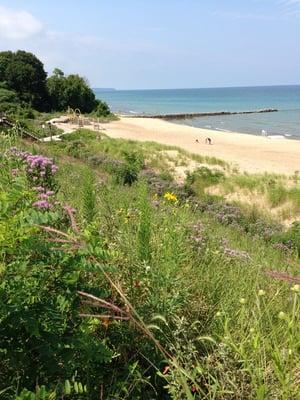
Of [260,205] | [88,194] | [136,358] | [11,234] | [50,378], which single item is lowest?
[260,205]

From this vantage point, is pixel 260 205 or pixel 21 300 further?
pixel 260 205

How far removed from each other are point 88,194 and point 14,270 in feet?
6.80

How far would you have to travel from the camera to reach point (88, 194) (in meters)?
4.16

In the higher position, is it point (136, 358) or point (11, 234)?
point (11, 234)

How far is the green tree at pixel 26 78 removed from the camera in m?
61.3

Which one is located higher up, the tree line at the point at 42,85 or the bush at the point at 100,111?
the tree line at the point at 42,85

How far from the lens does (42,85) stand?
2542 inches

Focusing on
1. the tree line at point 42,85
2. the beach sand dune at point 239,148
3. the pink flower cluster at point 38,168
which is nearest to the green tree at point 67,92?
the tree line at point 42,85

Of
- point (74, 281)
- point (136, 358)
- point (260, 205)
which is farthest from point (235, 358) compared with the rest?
point (260, 205)

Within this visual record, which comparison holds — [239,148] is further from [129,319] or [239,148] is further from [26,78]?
[129,319]

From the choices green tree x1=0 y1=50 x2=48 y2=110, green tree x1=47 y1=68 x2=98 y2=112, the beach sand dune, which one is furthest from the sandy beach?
green tree x1=0 y1=50 x2=48 y2=110

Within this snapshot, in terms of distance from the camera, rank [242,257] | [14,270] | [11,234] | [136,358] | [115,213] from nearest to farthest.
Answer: [11,234], [14,270], [136,358], [242,257], [115,213]

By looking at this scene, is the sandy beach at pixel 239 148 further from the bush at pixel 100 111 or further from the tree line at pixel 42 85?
the tree line at pixel 42 85

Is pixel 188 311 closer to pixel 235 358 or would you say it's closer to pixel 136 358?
pixel 136 358
